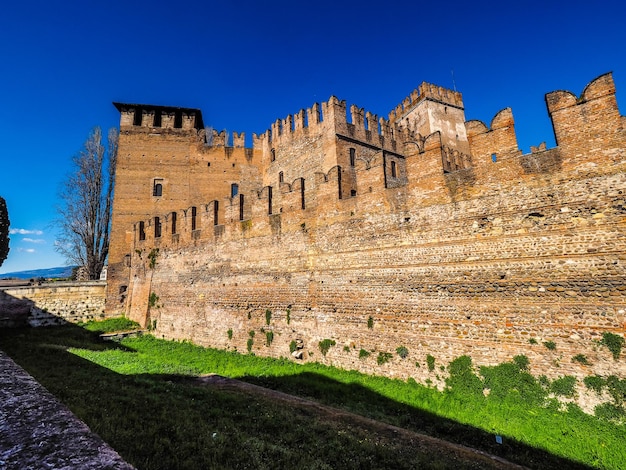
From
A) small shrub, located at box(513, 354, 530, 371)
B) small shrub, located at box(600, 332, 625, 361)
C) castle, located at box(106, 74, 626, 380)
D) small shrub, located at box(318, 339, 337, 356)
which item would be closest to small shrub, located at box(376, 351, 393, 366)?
castle, located at box(106, 74, 626, 380)

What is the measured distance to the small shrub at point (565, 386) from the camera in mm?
6820

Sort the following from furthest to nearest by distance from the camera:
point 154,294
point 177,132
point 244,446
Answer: point 177,132
point 154,294
point 244,446

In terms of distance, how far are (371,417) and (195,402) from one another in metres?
3.77

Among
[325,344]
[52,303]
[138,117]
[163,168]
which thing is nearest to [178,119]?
[138,117]

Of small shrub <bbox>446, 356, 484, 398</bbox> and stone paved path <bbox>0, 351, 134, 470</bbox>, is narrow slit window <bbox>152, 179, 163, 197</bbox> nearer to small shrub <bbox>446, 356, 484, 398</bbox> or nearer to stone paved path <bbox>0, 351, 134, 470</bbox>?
small shrub <bbox>446, 356, 484, 398</bbox>

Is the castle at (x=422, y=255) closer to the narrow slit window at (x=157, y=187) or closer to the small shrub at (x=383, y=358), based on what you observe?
the small shrub at (x=383, y=358)

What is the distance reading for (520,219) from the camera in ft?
25.8

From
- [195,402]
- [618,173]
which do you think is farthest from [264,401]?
[618,173]

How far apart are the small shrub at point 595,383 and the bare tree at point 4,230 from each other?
29.6m

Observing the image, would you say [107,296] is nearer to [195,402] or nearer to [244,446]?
[195,402]

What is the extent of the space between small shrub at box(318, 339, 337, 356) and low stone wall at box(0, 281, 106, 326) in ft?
53.5

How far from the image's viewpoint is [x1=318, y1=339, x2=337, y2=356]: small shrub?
10.8 metres

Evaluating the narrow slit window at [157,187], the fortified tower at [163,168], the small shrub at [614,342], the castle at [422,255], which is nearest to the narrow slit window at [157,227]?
the castle at [422,255]

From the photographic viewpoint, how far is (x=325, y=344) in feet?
35.7
